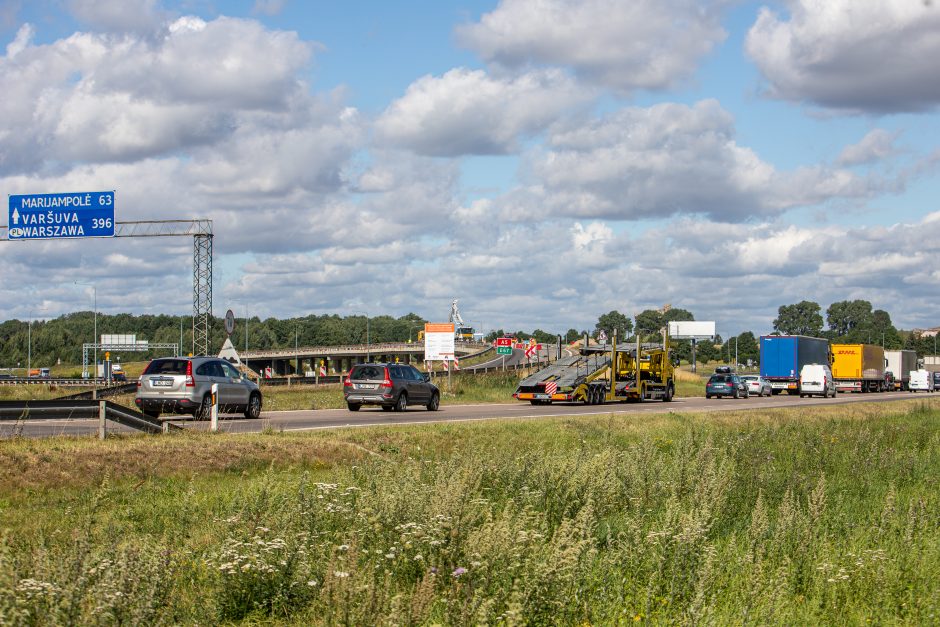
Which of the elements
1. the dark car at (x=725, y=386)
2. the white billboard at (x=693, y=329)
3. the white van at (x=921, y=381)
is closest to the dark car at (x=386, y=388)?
the dark car at (x=725, y=386)

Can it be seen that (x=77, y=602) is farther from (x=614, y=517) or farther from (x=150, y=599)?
(x=614, y=517)

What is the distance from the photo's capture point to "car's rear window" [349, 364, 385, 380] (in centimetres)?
3403

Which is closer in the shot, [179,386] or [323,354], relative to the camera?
[179,386]

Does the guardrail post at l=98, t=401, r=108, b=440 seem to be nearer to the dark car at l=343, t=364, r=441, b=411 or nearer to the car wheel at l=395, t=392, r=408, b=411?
the dark car at l=343, t=364, r=441, b=411

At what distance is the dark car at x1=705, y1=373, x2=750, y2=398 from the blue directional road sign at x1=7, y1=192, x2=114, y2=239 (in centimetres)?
3415

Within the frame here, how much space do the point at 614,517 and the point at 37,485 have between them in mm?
7933

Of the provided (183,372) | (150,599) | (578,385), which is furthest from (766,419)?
(150,599)

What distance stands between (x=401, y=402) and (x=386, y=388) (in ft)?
2.66

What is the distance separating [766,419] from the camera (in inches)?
1218

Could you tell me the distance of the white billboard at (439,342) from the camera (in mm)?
45125

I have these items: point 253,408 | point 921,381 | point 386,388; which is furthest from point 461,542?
point 921,381

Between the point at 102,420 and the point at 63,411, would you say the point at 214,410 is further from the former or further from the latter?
the point at 102,420

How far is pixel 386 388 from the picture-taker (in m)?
33.6

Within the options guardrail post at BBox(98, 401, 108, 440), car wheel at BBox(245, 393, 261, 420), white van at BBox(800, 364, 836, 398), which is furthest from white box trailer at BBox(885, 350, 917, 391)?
guardrail post at BBox(98, 401, 108, 440)
